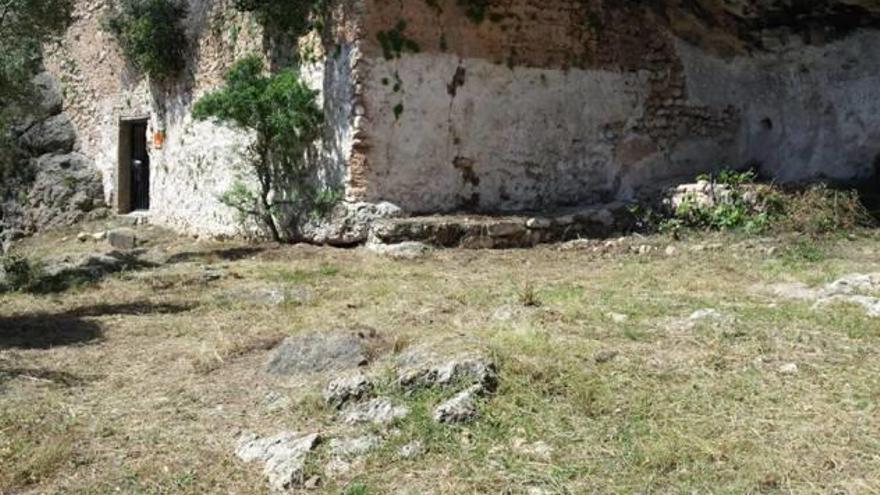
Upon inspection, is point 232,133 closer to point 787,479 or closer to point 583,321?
point 583,321

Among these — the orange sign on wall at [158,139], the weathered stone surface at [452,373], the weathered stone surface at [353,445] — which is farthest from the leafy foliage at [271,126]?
the weathered stone surface at [353,445]

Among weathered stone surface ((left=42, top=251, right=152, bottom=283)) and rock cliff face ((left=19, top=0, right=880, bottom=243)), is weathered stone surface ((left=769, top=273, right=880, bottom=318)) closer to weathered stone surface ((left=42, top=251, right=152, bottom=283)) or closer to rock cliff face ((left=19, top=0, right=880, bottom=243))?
rock cliff face ((left=19, top=0, right=880, bottom=243))

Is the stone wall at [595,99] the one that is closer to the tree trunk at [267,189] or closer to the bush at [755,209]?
the bush at [755,209]

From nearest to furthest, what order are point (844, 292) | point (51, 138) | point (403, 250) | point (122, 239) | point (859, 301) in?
point (859, 301) → point (844, 292) → point (403, 250) → point (122, 239) → point (51, 138)

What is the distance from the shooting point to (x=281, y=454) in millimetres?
4559

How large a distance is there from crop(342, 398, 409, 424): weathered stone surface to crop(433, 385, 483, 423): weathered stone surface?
0.64 feet

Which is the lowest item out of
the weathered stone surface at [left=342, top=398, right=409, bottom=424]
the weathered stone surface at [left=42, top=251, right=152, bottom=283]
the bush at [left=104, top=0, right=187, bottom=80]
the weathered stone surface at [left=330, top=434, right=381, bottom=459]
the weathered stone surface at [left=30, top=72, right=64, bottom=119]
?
the weathered stone surface at [left=42, top=251, right=152, bottom=283]

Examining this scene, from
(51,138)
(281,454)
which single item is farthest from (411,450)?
(51,138)

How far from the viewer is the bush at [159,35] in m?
14.3

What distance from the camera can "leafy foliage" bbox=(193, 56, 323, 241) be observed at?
11.1m

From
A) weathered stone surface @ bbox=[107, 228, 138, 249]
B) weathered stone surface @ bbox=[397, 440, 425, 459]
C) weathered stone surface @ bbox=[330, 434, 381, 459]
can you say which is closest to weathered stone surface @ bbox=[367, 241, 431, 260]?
weathered stone surface @ bbox=[107, 228, 138, 249]

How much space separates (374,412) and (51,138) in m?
14.8

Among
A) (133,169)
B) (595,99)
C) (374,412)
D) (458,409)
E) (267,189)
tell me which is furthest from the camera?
(133,169)

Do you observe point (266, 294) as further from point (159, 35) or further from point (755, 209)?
point (159, 35)
